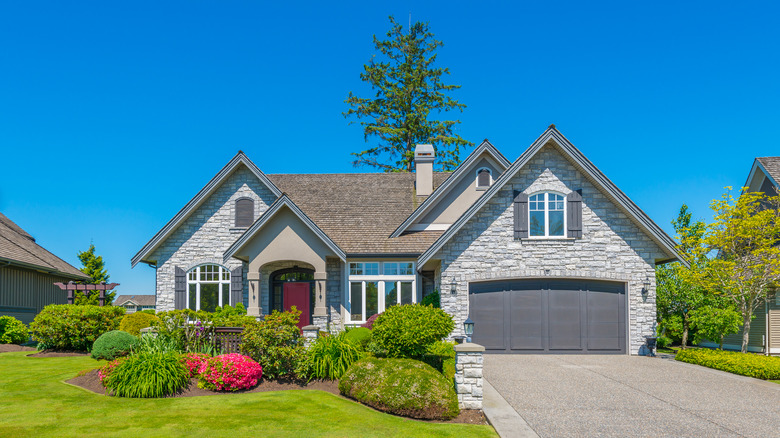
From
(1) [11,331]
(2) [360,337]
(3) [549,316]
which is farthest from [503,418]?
(1) [11,331]

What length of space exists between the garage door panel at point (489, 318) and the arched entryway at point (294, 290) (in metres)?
6.13

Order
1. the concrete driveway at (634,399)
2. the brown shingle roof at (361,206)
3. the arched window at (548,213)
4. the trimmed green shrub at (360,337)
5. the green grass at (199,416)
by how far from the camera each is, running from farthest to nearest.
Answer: the brown shingle roof at (361,206) < the arched window at (548,213) < the trimmed green shrub at (360,337) < the concrete driveway at (634,399) < the green grass at (199,416)

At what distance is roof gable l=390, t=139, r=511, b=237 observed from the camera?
20453 millimetres

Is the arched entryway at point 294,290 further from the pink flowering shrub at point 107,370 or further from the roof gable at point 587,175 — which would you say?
the pink flowering shrub at point 107,370

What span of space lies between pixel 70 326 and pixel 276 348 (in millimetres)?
8478

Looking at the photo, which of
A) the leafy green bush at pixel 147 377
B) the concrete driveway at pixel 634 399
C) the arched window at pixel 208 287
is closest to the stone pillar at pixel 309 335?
the leafy green bush at pixel 147 377

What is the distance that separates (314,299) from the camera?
68.7 feet

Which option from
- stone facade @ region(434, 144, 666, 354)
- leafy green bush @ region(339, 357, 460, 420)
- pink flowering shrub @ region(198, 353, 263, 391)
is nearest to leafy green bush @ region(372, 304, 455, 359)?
leafy green bush @ region(339, 357, 460, 420)

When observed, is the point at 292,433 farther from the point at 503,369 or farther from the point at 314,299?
the point at 314,299

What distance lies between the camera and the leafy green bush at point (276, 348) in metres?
12.1

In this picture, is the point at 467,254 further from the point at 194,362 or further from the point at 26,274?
the point at 26,274

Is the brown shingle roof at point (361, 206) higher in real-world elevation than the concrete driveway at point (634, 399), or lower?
higher

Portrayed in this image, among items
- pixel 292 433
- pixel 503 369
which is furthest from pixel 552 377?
pixel 292 433

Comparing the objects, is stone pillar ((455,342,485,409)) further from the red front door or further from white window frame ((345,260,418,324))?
the red front door
